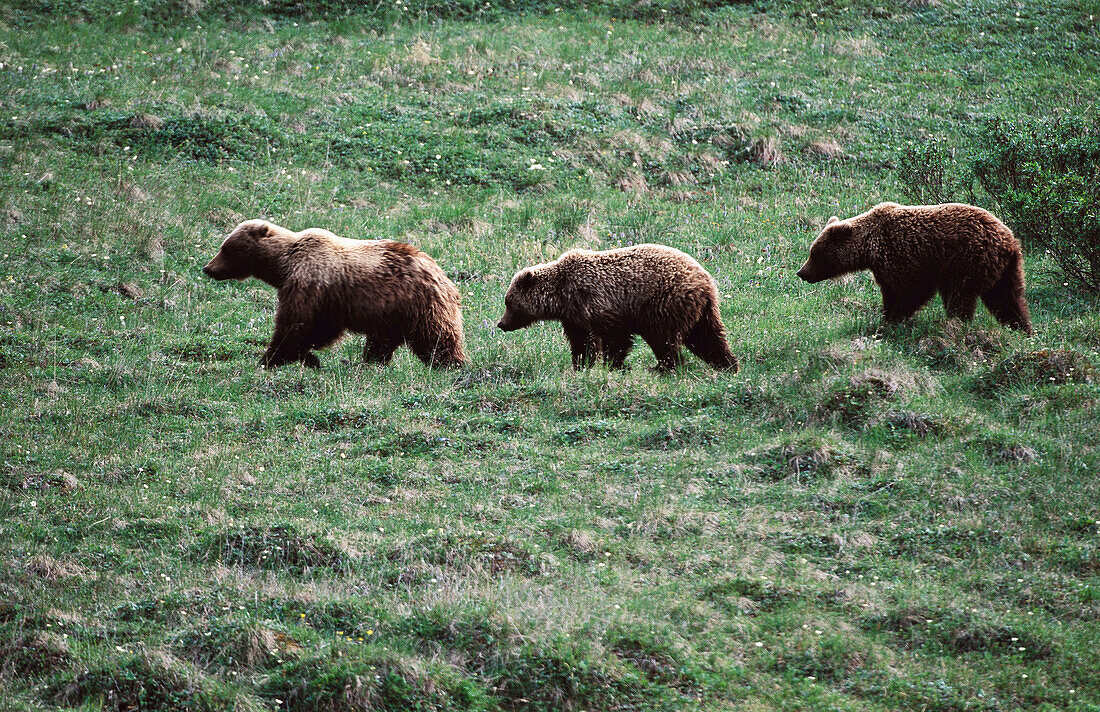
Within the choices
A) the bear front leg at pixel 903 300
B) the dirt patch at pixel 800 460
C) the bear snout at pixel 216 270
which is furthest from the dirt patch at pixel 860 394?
the bear snout at pixel 216 270

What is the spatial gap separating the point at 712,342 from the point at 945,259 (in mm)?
2552

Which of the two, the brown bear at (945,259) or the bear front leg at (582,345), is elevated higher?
the brown bear at (945,259)

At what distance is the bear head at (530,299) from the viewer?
11.3 meters

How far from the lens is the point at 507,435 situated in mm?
9172

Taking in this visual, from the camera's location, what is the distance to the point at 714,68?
2148 cm

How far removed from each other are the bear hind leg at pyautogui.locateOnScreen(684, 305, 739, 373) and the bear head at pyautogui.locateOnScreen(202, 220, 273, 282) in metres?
A: 4.86

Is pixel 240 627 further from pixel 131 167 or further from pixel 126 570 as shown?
pixel 131 167

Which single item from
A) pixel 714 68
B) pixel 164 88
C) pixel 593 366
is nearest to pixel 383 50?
pixel 164 88

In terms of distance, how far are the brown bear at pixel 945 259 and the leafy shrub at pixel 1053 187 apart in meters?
1.50

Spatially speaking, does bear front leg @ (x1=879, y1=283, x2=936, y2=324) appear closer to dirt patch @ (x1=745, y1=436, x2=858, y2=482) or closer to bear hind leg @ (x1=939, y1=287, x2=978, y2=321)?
bear hind leg @ (x1=939, y1=287, x2=978, y2=321)

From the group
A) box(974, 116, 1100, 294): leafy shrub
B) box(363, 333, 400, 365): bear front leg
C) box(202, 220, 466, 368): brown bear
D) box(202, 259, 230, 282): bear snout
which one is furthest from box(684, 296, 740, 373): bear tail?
box(202, 259, 230, 282): bear snout

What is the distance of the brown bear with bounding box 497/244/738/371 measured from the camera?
10.5 metres

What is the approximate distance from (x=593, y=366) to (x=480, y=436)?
2.22 metres

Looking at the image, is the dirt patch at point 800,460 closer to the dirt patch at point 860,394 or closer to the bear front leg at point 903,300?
the dirt patch at point 860,394
